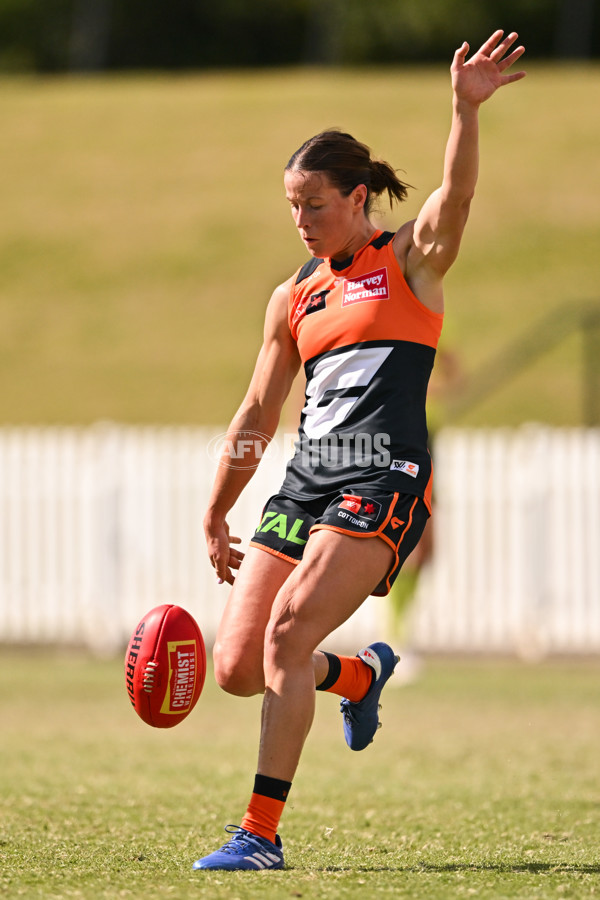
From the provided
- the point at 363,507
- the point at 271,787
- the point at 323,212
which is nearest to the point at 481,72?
the point at 323,212

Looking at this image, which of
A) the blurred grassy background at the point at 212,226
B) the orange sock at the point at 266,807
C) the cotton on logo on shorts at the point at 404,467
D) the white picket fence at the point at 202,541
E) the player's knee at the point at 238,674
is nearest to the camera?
the orange sock at the point at 266,807

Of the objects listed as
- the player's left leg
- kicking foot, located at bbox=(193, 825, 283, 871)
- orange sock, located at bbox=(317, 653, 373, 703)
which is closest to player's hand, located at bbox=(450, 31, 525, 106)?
the player's left leg

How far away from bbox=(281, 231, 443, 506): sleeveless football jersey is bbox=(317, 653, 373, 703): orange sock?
0.60 meters

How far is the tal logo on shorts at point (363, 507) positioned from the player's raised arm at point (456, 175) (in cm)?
68

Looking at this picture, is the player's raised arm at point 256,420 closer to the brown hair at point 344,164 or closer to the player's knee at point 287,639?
the brown hair at point 344,164

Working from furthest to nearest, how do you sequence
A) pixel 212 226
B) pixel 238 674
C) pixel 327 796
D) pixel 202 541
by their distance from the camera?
pixel 212 226 < pixel 202 541 < pixel 327 796 < pixel 238 674

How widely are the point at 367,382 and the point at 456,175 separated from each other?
69cm

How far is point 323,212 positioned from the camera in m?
4.27

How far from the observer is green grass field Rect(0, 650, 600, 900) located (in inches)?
148

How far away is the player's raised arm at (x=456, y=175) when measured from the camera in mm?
3973

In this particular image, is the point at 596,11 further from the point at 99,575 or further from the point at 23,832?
the point at 23,832

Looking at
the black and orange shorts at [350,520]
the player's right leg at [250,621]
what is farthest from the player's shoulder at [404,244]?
the player's right leg at [250,621]

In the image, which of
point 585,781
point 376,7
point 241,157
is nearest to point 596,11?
point 376,7

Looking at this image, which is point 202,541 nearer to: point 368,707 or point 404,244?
point 368,707
